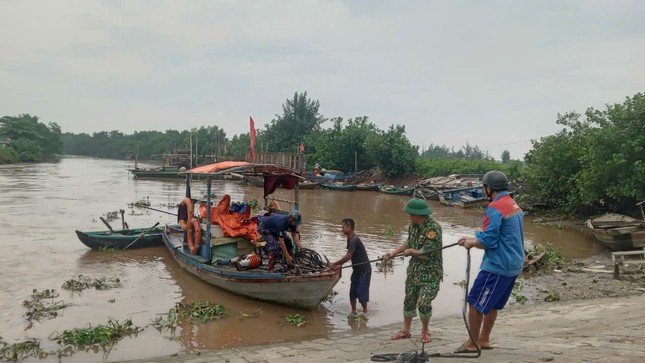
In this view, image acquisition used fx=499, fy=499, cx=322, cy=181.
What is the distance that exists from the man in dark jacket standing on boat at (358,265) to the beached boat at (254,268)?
334mm

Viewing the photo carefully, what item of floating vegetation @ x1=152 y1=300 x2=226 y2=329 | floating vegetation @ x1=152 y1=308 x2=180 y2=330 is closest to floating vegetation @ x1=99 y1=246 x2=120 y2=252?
floating vegetation @ x1=152 y1=300 x2=226 y2=329

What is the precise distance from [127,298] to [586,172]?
16239 mm

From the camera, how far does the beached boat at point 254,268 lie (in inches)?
309

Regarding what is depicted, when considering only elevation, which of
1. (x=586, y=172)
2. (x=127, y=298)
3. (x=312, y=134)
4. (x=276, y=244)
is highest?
(x=312, y=134)

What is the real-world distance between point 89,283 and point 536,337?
8.50 m

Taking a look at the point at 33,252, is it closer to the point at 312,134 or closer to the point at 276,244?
the point at 276,244

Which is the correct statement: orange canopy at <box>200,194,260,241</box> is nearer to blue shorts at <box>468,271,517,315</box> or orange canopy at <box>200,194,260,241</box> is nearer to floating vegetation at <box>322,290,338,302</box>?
floating vegetation at <box>322,290,338,302</box>

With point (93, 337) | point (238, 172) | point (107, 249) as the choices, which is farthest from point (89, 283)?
point (238, 172)

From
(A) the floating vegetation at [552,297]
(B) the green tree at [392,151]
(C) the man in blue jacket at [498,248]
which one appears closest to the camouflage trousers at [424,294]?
(C) the man in blue jacket at [498,248]

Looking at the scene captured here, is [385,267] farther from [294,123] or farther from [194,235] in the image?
[294,123]

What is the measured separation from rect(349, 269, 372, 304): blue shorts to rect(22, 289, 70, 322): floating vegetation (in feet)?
16.2

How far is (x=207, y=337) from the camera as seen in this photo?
7.23 m

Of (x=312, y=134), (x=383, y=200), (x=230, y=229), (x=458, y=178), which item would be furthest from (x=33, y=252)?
(x=312, y=134)

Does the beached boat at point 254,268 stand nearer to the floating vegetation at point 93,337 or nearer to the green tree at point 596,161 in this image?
the floating vegetation at point 93,337
